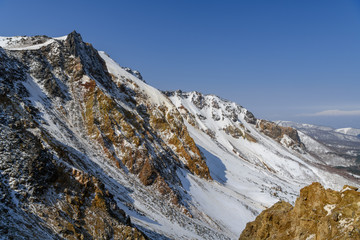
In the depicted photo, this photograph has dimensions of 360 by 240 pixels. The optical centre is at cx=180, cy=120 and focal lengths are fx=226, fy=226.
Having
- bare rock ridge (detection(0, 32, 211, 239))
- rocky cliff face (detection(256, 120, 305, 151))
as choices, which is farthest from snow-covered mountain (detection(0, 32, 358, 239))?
rocky cliff face (detection(256, 120, 305, 151))

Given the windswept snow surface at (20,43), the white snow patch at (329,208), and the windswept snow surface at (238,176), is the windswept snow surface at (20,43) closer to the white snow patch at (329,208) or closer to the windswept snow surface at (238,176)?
the windswept snow surface at (238,176)

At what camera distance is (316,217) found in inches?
508

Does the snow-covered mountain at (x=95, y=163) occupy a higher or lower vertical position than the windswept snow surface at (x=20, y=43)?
lower

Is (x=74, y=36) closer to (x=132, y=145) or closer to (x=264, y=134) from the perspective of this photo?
(x=132, y=145)

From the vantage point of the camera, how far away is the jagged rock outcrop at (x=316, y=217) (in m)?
10.7

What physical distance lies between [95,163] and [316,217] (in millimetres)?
30569

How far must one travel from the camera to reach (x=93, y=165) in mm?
33812

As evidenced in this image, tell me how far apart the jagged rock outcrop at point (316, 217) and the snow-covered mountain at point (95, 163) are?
10.3m

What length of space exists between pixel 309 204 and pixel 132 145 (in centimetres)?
3409

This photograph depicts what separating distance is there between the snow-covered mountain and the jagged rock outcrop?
407 inches

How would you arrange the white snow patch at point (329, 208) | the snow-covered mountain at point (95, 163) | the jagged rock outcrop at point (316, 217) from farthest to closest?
the snow-covered mountain at point (95, 163) → the white snow patch at point (329, 208) → the jagged rock outcrop at point (316, 217)

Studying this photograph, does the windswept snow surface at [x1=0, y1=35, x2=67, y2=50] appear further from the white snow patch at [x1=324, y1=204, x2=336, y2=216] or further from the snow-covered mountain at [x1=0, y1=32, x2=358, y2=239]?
the white snow patch at [x1=324, y1=204, x2=336, y2=216]

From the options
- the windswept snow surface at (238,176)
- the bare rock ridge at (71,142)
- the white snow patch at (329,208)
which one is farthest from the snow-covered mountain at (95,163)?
the white snow patch at (329,208)

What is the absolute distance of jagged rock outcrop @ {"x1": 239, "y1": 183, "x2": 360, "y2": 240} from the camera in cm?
1072
